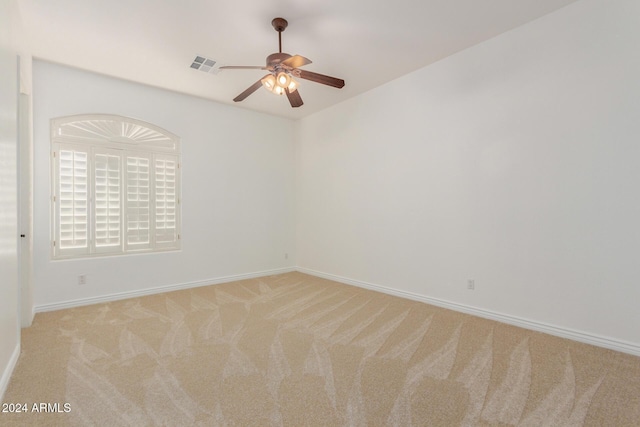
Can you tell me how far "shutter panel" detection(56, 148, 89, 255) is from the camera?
3.70m

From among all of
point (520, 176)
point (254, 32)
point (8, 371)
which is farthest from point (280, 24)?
point (8, 371)

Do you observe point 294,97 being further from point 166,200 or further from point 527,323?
point 527,323

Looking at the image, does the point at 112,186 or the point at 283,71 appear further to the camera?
the point at 112,186

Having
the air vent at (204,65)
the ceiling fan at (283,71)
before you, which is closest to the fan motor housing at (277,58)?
the ceiling fan at (283,71)

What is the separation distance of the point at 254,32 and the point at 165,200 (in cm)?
277

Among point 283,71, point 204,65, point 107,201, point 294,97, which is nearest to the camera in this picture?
point 283,71

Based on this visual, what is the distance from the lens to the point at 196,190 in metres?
4.77

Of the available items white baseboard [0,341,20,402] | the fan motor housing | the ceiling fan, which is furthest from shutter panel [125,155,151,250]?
the fan motor housing

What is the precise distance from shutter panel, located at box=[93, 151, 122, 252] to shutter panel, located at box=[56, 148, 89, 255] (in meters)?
0.11

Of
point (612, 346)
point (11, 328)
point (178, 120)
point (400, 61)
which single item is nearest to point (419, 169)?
point (400, 61)

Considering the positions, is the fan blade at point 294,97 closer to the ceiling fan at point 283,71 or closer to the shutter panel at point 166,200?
the ceiling fan at point 283,71

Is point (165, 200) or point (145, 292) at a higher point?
point (165, 200)

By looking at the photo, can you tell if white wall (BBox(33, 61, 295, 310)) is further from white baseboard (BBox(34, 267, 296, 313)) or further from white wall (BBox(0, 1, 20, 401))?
white wall (BBox(0, 1, 20, 401))

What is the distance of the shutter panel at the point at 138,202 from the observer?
13.8 ft
